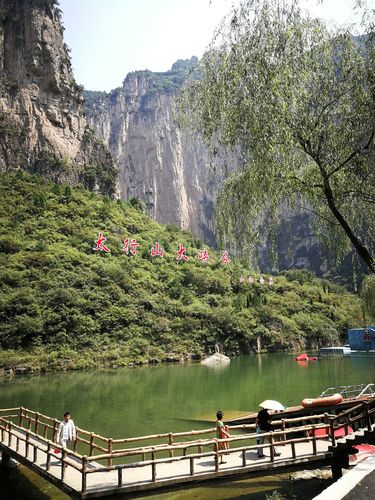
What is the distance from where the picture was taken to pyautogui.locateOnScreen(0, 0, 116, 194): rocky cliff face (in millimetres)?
59906

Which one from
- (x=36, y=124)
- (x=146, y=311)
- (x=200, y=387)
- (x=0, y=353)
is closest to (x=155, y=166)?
(x=36, y=124)

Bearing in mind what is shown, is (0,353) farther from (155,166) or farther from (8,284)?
(155,166)

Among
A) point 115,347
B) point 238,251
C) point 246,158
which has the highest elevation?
point 246,158

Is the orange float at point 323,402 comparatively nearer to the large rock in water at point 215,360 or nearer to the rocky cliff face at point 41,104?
the large rock in water at point 215,360

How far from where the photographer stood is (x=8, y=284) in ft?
123

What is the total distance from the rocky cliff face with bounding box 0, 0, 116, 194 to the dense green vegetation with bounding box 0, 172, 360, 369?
5289mm

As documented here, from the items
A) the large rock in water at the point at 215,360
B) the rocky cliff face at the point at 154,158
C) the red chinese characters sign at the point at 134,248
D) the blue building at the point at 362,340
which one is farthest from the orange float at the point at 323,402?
the rocky cliff face at the point at 154,158

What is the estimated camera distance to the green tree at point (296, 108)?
26.0 ft

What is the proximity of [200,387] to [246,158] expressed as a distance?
756 inches

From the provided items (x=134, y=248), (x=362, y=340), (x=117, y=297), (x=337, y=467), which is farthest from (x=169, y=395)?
(x=134, y=248)

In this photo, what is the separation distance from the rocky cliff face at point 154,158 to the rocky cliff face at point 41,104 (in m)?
35.4

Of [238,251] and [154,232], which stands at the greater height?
[154,232]

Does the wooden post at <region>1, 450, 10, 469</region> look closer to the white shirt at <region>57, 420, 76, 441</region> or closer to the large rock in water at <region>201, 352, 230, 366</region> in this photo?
the white shirt at <region>57, 420, 76, 441</region>

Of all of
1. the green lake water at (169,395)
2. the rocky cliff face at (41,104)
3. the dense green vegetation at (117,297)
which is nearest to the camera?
the green lake water at (169,395)
